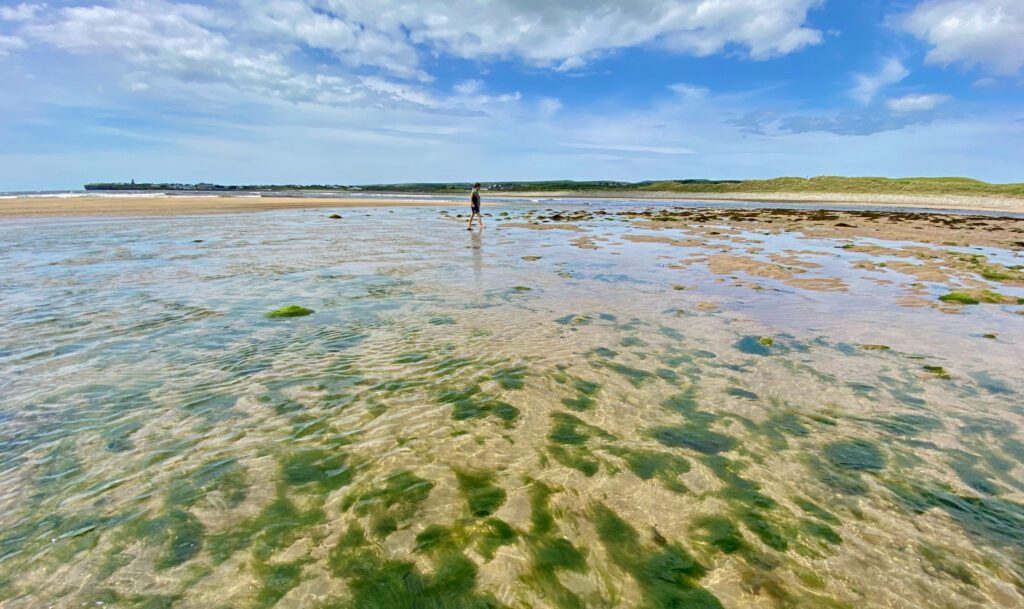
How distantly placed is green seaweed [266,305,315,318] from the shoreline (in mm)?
35239

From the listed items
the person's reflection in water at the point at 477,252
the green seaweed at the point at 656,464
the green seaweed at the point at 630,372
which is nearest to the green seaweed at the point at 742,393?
the green seaweed at the point at 630,372

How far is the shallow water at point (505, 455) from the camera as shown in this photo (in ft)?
9.92

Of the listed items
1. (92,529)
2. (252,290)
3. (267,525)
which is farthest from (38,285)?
(267,525)

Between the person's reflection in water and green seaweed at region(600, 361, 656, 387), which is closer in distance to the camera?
green seaweed at region(600, 361, 656, 387)

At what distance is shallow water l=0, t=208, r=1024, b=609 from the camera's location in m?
3.02

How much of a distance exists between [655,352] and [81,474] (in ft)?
23.3

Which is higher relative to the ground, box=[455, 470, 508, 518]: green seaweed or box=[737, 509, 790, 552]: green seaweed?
box=[455, 470, 508, 518]: green seaweed

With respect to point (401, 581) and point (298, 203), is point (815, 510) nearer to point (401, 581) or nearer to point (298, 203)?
point (401, 581)

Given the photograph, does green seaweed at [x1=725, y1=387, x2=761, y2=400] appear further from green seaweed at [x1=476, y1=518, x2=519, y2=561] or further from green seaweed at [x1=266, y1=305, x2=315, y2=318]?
green seaweed at [x1=266, y1=305, x2=315, y2=318]

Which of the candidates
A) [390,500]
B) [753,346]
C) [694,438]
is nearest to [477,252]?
[753,346]

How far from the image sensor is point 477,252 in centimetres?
1853

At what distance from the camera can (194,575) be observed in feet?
9.68

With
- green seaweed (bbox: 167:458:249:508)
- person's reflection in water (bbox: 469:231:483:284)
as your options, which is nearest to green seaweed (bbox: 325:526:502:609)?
green seaweed (bbox: 167:458:249:508)

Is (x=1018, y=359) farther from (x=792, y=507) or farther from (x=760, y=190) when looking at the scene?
(x=760, y=190)
